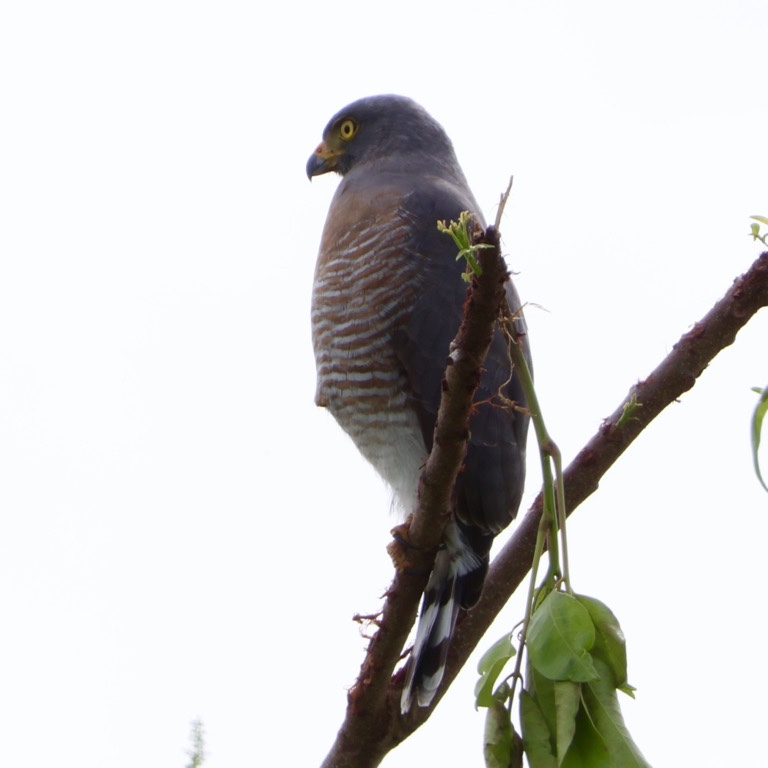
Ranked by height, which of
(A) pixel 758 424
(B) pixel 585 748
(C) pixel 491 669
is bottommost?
(B) pixel 585 748

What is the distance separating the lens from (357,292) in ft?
14.4

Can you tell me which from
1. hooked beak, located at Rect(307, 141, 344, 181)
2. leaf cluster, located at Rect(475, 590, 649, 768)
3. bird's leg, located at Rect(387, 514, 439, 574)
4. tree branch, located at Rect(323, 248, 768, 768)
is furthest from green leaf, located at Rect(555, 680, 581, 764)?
hooked beak, located at Rect(307, 141, 344, 181)

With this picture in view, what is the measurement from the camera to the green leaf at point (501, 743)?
1.90m

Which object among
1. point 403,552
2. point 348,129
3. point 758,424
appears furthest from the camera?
point 348,129

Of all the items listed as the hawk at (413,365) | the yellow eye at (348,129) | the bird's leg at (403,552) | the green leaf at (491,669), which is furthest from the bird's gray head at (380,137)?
the green leaf at (491,669)

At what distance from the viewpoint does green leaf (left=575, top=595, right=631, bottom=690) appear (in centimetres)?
184

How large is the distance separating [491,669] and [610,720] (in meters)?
0.23

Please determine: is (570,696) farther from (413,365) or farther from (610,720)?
(413,365)

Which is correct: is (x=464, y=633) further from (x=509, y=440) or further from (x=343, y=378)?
(x=343, y=378)

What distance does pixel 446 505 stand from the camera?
2855mm

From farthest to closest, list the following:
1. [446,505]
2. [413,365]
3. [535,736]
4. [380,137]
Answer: [380,137]
[413,365]
[446,505]
[535,736]

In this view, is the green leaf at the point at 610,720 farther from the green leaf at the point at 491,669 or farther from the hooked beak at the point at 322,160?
the hooked beak at the point at 322,160

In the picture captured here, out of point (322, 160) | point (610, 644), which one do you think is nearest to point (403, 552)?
point (610, 644)

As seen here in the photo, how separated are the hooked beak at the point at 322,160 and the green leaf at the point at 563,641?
4.32 meters
